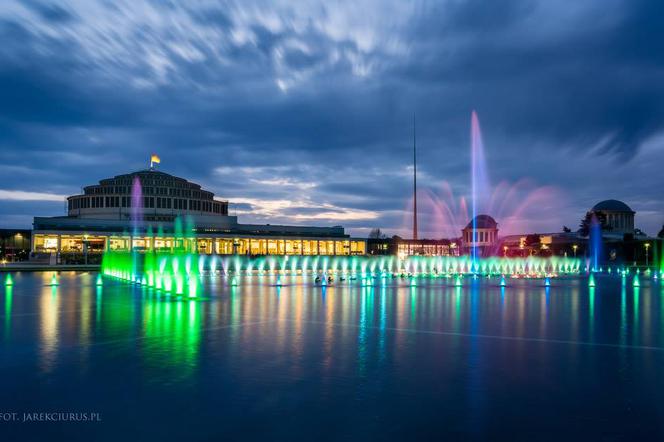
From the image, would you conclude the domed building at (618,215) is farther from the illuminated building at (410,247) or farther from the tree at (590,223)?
the illuminated building at (410,247)

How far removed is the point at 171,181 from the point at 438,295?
102876 mm

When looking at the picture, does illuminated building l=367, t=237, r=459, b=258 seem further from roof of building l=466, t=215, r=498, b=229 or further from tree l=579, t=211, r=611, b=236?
tree l=579, t=211, r=611, b=236

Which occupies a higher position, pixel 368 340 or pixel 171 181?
pixel 171 181

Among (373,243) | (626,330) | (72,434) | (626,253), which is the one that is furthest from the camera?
(373,243)

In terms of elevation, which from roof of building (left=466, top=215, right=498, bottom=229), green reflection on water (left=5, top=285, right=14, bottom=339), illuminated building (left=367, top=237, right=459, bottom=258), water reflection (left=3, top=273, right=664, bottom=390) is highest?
roof of building (left=466, top=215, right=498, bottom=229)

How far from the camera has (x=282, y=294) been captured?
88.3 ft

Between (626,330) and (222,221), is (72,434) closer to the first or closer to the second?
(626,330)

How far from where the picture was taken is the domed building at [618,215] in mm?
130000

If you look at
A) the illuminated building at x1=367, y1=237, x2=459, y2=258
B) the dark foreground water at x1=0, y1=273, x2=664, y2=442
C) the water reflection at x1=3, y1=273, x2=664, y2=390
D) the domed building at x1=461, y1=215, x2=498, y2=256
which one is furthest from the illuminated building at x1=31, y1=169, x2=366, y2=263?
the dark foreground water at x1=0, y1=273, x2=664, y2=442

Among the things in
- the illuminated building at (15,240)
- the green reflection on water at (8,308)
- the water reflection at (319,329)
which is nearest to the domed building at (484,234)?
the illuminated building at (15,240)

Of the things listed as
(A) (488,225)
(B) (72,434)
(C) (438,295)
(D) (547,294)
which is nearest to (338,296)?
(C) (438,295)

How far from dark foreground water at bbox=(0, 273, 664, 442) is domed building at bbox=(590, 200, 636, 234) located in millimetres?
122464

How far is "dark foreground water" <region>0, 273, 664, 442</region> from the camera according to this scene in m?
7.40

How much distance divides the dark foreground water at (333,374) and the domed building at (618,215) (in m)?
122
